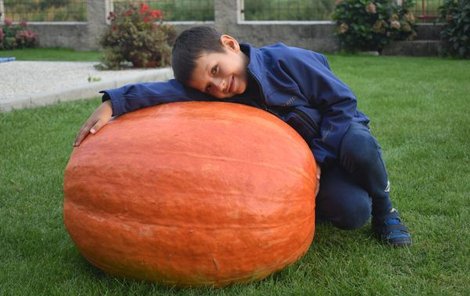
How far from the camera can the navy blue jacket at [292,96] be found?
294cm

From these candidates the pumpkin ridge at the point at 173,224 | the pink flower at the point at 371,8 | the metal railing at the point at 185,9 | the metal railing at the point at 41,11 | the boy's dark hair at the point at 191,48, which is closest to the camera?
the pumpkin ridge at the point at 173,224

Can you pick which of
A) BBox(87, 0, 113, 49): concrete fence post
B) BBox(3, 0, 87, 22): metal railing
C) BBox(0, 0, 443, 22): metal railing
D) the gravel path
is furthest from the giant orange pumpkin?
BBox(3, 0, 87, 22): metal railing

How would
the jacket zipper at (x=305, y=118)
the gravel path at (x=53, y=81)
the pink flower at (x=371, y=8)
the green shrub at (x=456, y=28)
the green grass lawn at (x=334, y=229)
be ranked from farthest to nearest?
the pink flower at (x=371, y=8)
the green shrub at (x=456, y=28)
the gravel path at (x=53, y=81)
the jacket zipper at (x=305, y=118)
the green grass lawn at (x=334, y=229)

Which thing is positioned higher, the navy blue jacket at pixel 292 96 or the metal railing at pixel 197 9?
the metal railing at pixel 197 9

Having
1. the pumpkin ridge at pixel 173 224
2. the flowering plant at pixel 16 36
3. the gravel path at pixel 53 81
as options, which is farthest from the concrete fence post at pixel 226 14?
the pumpkin ridge at pixel 173 224

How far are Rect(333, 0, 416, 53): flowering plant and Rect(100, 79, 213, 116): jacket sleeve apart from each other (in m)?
9.91

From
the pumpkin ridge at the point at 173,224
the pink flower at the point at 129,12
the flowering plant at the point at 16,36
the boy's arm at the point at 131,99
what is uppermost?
the pink flower at the point at 129,12

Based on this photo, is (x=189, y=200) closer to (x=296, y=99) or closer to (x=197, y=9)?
(x=296, y=99)

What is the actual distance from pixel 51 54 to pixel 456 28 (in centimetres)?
825

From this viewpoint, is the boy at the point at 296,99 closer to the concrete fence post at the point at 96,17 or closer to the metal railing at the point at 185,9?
the metal railing at the point at 185,9

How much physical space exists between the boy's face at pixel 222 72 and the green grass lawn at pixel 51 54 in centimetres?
982

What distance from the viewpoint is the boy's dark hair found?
2793 mm

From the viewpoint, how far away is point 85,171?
8.64 ft

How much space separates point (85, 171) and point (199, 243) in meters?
0.57
